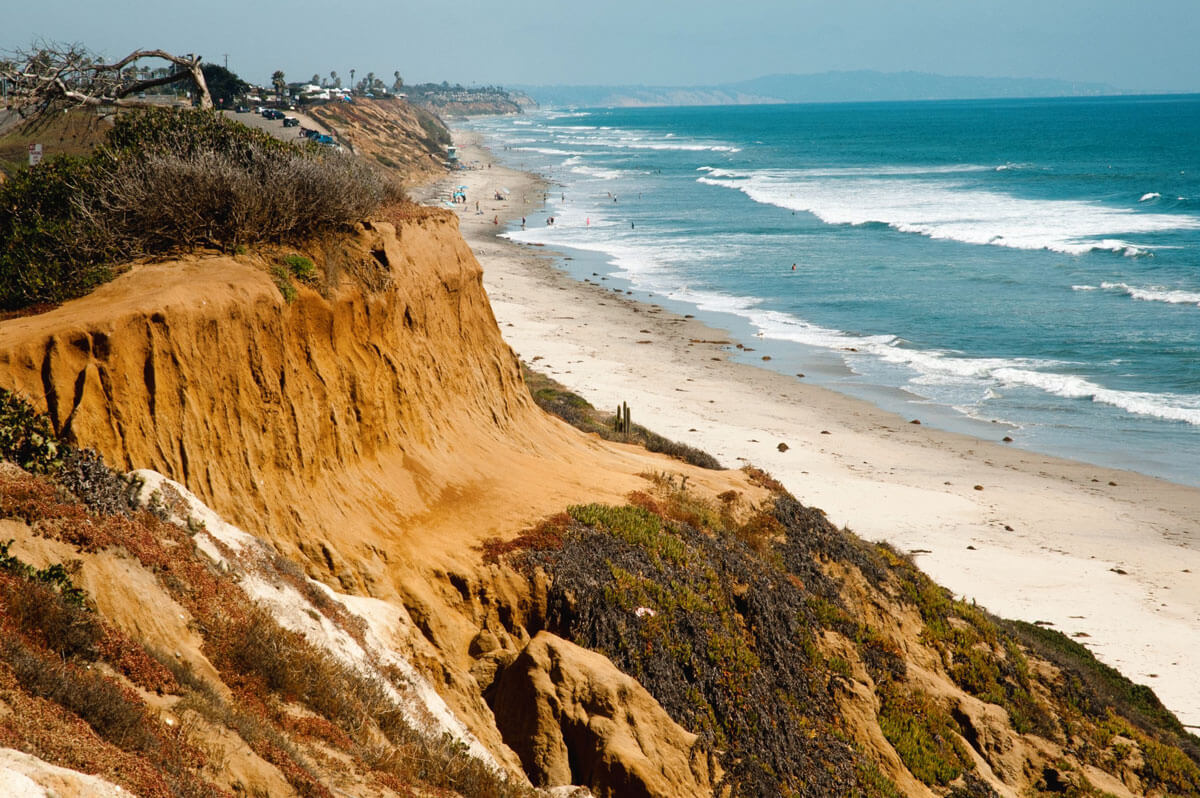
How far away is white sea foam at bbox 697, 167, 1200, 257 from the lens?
67.1 metres

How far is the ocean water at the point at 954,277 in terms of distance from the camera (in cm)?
3431

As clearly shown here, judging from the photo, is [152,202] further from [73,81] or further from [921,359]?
[921,359]

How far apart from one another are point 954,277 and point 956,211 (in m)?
29.5

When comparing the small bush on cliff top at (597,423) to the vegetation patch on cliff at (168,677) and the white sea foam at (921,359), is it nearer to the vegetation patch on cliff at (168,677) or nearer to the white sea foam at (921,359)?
the vegetation patch on cliff at (168,677)

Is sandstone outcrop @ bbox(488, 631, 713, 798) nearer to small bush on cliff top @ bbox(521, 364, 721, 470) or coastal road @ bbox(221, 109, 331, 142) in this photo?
small bush on cliff top @ bbox(521, 364, 721, 470)

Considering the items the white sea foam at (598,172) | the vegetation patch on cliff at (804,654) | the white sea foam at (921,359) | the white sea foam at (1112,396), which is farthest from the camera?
the white sea foam at (598,172)

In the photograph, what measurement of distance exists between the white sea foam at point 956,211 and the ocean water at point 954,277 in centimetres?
30

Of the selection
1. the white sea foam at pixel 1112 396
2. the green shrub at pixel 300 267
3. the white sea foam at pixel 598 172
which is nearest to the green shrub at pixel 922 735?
the green shrub at pixel 300 267

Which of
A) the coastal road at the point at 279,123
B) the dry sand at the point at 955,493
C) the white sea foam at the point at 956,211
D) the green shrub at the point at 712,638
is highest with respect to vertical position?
the coastal road at the point at 279,123

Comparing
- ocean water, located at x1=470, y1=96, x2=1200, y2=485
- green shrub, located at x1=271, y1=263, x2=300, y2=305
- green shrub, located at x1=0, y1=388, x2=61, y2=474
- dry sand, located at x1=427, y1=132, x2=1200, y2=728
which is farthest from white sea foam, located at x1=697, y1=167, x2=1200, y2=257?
green shrub, located at x1=0, y1=388, x2=61, y2=474

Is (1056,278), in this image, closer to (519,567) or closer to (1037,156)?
(519,567)

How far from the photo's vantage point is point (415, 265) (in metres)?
15.7

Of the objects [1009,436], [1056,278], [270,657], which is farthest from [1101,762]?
[1056,278]

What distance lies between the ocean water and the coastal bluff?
17.7m
